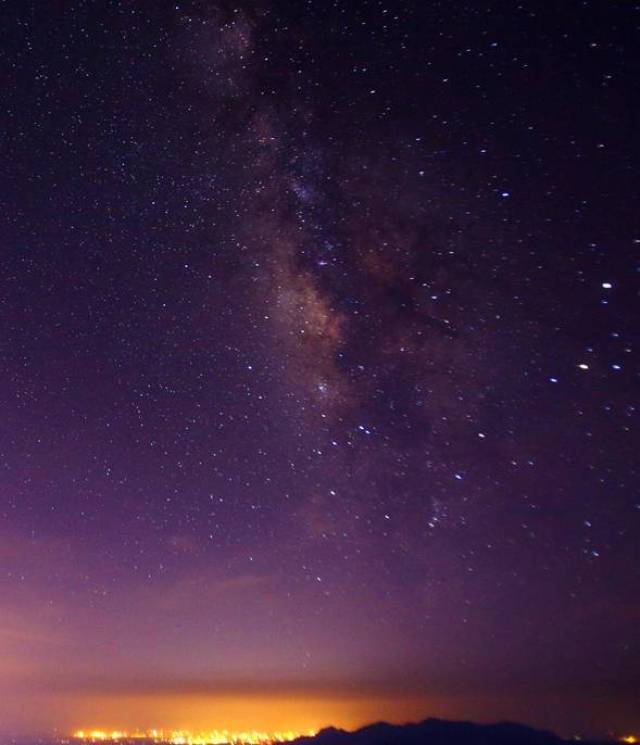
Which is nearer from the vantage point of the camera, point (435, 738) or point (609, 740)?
point (435, 738)

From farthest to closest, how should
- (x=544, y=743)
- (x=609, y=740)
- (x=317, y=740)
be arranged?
(x=609, y=740), (x=317, y=740), (x=544, y=743)

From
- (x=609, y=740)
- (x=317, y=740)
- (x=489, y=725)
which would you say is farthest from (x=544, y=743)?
(x=317, y=740)

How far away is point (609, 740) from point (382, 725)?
3769cm

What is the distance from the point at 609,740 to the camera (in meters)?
105

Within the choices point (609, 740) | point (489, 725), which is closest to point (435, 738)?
point (489, 725)

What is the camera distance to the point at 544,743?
88.7 meters

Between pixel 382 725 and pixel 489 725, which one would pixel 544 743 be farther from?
pixel 382 725

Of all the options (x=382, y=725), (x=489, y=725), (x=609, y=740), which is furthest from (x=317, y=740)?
(x=609, y=740)

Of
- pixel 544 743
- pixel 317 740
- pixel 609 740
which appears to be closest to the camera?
pixel 544 743

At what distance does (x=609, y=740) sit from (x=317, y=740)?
49.3 meters

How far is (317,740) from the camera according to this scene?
96875 mm

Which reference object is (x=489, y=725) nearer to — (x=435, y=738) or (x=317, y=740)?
(x=435, y=738)

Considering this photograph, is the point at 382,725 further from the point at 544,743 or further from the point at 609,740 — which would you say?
the point at 609,740

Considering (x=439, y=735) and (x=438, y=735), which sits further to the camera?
(x=438, y=735)
